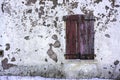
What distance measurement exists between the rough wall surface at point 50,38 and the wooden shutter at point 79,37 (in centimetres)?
12

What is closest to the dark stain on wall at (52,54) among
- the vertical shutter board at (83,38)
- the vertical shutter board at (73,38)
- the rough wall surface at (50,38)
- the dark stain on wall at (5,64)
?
the rough wall surface at (50,38)

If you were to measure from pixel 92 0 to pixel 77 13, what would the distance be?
49 centimetres

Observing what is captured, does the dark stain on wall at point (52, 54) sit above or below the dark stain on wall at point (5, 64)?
above

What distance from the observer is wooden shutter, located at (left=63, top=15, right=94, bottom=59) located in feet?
24.6

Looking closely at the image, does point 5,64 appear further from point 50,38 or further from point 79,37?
point 79,37

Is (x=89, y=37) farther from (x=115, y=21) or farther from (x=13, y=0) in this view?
(x=13, y=0)

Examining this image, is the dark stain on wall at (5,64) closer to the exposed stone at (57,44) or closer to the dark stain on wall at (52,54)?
the dark stain on wall at (52,54)

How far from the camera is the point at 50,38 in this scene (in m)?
7.60

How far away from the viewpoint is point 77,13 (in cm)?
761

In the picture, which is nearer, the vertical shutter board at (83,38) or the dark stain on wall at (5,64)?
the vertical shutter board at (83,38)

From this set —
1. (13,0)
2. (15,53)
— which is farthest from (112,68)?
(13,0)

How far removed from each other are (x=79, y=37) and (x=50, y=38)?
27.8 inches

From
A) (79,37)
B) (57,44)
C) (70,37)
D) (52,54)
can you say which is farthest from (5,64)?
(79,37)

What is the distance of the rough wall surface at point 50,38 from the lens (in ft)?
24.5
